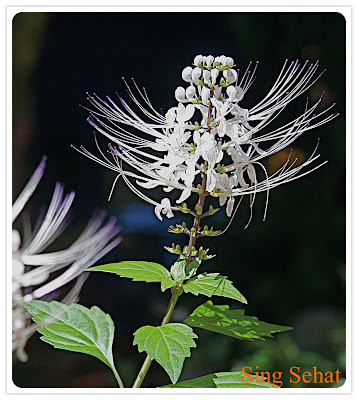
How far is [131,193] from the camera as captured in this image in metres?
1.14

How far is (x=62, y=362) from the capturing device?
1.18 metres

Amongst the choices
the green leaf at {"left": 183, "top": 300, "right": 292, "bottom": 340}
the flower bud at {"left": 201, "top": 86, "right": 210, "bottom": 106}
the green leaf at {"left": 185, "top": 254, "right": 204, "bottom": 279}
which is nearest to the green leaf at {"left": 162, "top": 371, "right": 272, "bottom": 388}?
the green leaf at {"left": 183, "top": 300, "right": 292, "bottom": 340}

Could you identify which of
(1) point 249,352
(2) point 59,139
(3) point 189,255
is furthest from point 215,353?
(3) point 189,255

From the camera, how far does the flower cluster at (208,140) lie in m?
0.75

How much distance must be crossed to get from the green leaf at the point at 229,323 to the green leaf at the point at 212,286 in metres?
0.07

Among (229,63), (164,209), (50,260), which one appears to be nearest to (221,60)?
(229,63)

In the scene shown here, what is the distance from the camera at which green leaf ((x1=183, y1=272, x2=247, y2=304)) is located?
0.72m

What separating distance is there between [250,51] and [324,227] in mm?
523

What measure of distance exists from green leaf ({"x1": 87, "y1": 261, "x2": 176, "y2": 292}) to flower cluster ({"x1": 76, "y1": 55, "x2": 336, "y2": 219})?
83mm

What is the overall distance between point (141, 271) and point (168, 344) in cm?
11

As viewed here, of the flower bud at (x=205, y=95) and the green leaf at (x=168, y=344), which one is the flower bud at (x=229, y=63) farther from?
the green leaf at (x=168, y=344)

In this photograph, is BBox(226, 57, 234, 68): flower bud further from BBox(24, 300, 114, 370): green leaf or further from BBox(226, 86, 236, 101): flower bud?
BBox(24, 300, 114, 370): green leaf

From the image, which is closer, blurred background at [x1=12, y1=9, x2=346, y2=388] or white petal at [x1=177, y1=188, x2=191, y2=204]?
white petal at [x1=177, y1=188, x2=191, y2=204]
